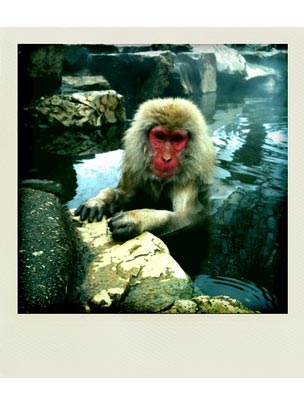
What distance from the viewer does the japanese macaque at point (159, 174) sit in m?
3.20

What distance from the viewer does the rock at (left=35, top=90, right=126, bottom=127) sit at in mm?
3248


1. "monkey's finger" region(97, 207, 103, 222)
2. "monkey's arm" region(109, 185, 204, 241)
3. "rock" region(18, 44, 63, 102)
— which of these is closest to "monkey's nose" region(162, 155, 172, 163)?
"monkey's arm" region(109, 185, 204, 241)

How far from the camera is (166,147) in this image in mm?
3223

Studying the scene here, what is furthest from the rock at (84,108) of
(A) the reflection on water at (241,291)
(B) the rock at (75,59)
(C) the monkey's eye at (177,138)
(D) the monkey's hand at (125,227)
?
(A) the reflection on water at (241,291)

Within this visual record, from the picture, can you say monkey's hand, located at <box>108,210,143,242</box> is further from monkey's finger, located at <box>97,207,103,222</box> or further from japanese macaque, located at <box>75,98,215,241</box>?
monkey's finger, located at <box>97,207,103,222</box>

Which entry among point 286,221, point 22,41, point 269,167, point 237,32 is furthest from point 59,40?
point 286,221

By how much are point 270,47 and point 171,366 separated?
1807mm

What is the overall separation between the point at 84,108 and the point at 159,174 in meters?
0.56

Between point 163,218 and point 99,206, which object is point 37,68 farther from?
point 163,218

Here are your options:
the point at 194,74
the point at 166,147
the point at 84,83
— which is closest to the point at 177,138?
the point at 166,147

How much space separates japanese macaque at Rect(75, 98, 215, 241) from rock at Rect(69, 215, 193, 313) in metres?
0.11

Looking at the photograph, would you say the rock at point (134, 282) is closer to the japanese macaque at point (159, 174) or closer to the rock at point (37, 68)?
the japanese macaque at point (159, 174)

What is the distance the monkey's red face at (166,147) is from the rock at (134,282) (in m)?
0.41

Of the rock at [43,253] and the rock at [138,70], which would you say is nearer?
the rock at [43,253]
